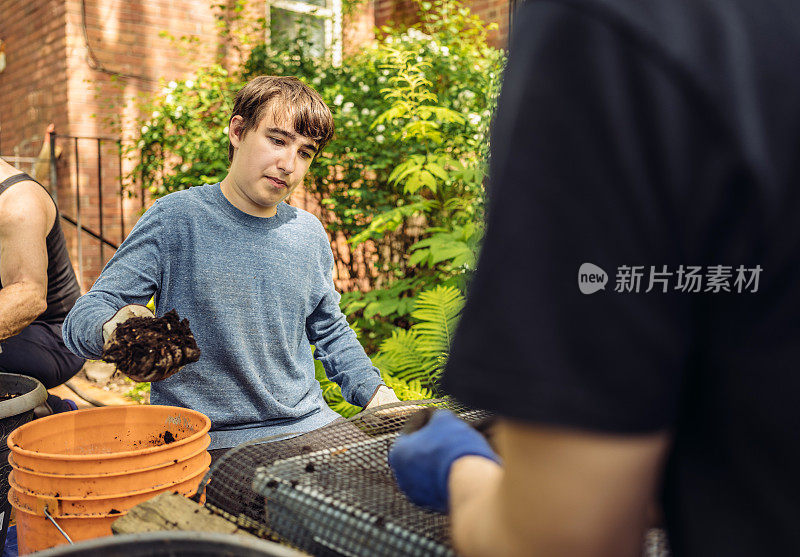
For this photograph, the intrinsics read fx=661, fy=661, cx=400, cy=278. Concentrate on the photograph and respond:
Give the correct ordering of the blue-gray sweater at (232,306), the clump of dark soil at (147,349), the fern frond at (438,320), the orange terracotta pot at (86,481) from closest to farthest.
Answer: the orange terracotta pot at (86,481) < the clump of dark soil at (147,349) < the blue-gray sweater at (232,306) < the fern frond at (438,320)

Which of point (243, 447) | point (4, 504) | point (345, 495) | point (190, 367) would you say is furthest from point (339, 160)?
point (345, 495)

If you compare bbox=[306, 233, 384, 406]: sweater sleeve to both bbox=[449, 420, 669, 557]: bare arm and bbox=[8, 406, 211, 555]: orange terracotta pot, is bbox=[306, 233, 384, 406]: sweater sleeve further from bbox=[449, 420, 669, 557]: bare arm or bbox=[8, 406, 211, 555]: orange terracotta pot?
bbox=[449, 420, 669, 557]: bare arm

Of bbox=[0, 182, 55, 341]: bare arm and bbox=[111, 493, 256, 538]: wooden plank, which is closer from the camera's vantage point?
→ bbox=[111, 493, 256, 538]: wooden plank

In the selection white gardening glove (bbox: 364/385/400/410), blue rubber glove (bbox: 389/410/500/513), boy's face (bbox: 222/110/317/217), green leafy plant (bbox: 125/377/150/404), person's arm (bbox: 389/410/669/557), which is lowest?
green leafy plant (bbox: 125/377/150/404)

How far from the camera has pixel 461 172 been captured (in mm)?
3902

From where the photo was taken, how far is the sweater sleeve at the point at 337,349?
2.25 m

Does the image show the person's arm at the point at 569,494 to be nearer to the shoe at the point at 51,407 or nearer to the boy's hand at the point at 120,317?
the boy's hand at the point at 120,317

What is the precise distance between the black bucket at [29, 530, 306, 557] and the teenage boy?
1233 mm

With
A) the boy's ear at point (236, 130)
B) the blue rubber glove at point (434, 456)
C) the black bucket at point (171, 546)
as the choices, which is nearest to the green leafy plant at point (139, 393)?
the boy's ear at point (236, 130)

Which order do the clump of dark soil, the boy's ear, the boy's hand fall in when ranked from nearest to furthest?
the clump of dark soil, the boy's hand, the boy's ear

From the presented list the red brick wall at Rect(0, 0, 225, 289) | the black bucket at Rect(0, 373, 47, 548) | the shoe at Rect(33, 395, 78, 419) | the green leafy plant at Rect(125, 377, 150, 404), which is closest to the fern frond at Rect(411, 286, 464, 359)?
the shoe at Rect(33, 395, 78, 419)

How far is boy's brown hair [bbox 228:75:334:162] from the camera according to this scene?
238 centimetres

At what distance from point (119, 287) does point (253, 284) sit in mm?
439

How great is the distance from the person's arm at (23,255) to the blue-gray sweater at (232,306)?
0.87 metres
